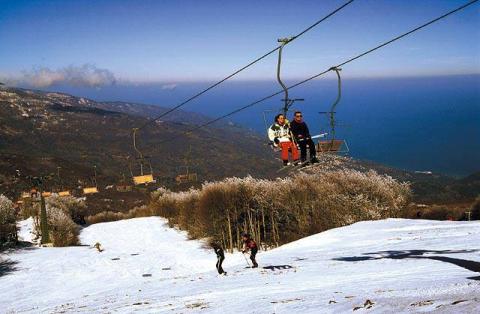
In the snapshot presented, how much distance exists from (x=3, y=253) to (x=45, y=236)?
761 centimetres

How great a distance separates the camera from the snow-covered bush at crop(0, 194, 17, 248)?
44.5 meters

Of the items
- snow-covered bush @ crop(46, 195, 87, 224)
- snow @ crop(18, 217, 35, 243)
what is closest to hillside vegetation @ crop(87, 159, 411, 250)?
snow @ crop(18, 217, 35, 243)

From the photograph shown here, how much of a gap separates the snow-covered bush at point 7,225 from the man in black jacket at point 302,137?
3625 centimetres

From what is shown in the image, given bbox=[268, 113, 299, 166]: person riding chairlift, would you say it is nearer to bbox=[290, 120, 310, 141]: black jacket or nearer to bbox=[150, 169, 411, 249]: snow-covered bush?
bbox=[290, 120, 310, 141]: black jacket

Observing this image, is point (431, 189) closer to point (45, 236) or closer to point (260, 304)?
point (45, 236)

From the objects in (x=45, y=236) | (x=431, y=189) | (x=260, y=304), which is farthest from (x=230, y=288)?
(x=431, y=189)

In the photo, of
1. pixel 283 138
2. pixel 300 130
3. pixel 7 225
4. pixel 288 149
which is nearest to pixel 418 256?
pixel 288 149

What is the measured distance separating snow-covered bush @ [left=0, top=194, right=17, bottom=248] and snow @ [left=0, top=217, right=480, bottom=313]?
9.39ft

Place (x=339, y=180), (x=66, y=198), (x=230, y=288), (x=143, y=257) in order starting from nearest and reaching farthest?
1. (x=230, y=288)
2. (x=143, y=257)
3. (x=339, y=180)
4. (x=66, y=198)

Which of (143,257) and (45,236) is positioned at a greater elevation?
(45,236)

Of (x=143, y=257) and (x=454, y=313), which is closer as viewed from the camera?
(x=454, y=313)

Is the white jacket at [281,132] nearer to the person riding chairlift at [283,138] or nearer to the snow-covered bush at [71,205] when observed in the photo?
the person riding chairlift at [283,138]

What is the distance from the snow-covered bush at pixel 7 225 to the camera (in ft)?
146

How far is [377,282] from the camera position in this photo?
15578 mm
